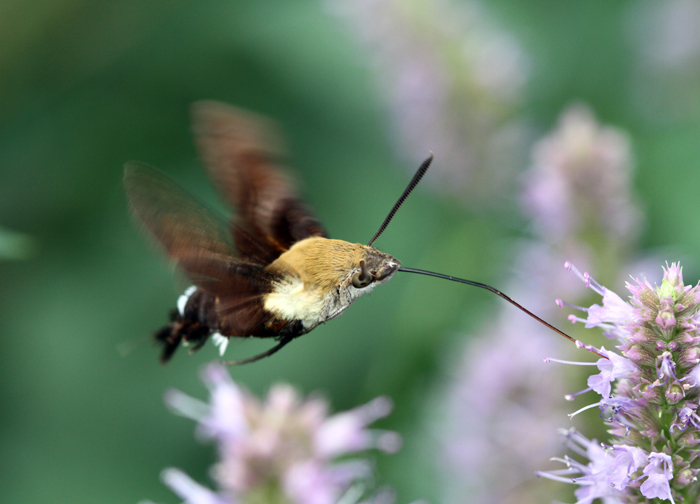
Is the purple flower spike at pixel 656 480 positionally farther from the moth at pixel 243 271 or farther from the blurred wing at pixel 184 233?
the blurred wing at pixel 184 233

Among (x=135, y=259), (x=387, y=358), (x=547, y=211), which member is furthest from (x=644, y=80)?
(x=135, y=259)

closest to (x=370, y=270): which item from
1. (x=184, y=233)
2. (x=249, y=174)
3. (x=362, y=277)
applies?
(x=362, y=277)

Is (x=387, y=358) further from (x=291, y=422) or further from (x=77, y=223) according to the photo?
(x=77, y=223)

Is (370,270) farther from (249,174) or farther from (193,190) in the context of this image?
(193,190)

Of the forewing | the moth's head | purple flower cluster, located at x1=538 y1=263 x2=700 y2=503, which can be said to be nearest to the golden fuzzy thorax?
the moth's head

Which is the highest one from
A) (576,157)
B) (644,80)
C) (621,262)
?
(644,80)
